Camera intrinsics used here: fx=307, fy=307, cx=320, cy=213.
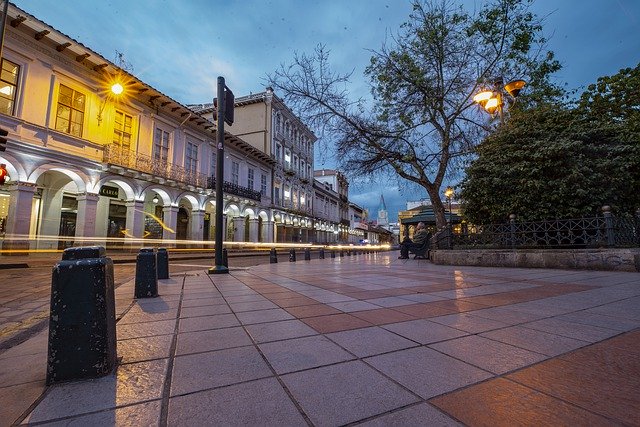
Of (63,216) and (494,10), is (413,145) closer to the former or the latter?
(494,10)

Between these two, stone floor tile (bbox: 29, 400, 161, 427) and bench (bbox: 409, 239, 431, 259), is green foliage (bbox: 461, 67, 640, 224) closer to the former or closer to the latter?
bench (bbox: 409, 239, 431, 259)

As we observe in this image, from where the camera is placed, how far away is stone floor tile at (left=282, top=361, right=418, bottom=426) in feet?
4.49

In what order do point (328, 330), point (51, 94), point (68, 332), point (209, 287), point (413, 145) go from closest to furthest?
point (68, 332) → point (328, 330) → point (209, 287) → point (413, 145) → point (51, 94)

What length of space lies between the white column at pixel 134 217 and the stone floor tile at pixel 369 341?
1894cm

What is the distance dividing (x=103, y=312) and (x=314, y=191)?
4313 centimetres

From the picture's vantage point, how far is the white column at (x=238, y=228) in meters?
27.0

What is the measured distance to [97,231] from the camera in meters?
17.8

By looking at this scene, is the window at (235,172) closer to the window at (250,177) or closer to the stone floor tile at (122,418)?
the window at (250,177)

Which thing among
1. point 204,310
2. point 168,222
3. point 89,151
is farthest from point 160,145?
point 204,310

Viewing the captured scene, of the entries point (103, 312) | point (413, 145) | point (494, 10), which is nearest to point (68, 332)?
point (103, 312)

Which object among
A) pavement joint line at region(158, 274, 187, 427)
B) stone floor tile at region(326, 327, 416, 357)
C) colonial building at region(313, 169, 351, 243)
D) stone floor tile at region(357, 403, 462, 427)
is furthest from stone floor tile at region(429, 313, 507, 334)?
colonial building at region(313, 169, 351, 243)

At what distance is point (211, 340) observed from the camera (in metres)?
2.43

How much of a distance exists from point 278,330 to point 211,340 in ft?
1.84

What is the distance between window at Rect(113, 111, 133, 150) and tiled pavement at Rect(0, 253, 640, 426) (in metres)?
17.9
